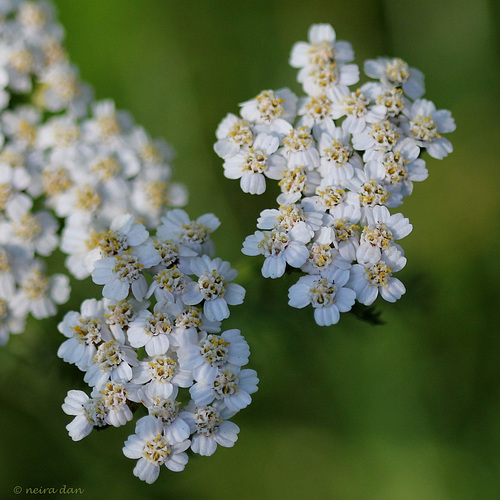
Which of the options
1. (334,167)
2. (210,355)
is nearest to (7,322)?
(210,355)

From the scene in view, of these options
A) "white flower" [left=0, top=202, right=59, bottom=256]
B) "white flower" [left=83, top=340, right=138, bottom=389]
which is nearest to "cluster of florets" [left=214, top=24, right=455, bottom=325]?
"white flower" [left=83, top=340, right=138, bottom=389]

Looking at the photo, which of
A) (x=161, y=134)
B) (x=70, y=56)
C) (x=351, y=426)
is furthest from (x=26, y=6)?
(x=351, y=426)

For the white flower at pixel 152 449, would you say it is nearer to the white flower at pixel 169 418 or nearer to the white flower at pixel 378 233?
the white flower at pixel 169 418

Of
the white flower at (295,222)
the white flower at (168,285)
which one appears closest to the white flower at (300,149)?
the white flower at (295,222)

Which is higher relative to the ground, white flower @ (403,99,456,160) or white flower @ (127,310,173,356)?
white flower @ (403,99,456,160)

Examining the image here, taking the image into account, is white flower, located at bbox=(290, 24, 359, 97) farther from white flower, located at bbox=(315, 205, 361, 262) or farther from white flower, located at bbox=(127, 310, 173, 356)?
white flower, located at bbox=(127, 310, 173, 356)

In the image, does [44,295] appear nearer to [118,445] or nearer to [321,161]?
[118,445]

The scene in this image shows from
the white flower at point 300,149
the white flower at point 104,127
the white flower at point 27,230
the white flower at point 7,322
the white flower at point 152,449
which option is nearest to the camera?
the white flower at point 152,449
